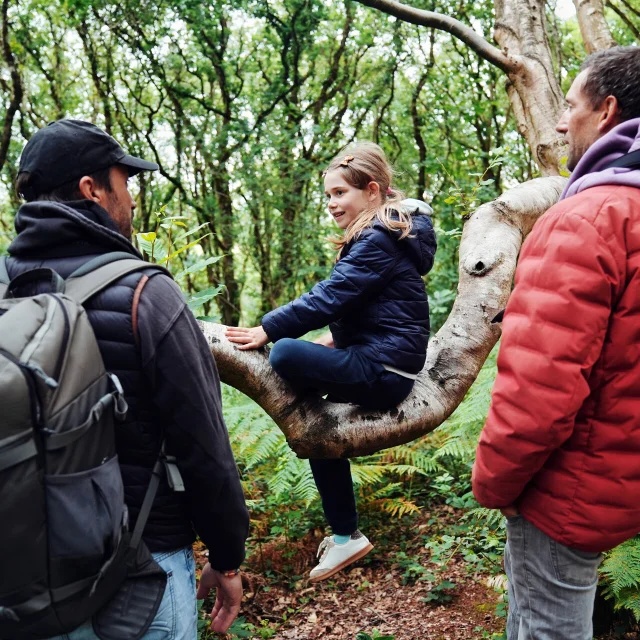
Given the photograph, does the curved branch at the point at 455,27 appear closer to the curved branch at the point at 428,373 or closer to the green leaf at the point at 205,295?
the curved branch at the point at 428,373

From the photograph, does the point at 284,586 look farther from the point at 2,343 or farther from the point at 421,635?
the point at 2,343

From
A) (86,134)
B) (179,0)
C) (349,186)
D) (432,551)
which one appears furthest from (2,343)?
(179,0)

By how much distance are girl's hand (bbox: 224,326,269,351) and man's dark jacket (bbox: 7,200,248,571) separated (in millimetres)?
886

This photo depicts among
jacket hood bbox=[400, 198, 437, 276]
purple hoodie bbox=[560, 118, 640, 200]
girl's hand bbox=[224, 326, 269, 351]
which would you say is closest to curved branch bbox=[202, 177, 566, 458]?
girl's hand bbox=[224, 326, 269, 351]

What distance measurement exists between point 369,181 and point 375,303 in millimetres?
647

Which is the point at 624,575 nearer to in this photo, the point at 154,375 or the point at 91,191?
the point at 154,375

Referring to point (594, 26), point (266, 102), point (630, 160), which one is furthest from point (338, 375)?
point (266, 102)

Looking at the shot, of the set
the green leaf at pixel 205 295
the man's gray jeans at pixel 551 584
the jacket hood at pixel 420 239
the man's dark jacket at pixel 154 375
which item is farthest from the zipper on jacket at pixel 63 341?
the jacket hood at pixel 420 239

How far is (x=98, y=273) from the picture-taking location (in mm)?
1420

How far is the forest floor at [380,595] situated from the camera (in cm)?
338

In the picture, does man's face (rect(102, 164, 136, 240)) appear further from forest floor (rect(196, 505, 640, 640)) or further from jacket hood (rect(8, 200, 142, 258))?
forest floor (rect(196, 505, 640, 640))

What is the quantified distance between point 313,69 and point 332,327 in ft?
30.2

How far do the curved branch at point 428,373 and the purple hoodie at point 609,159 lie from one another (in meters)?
1.20

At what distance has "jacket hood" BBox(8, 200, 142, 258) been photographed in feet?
4.72
